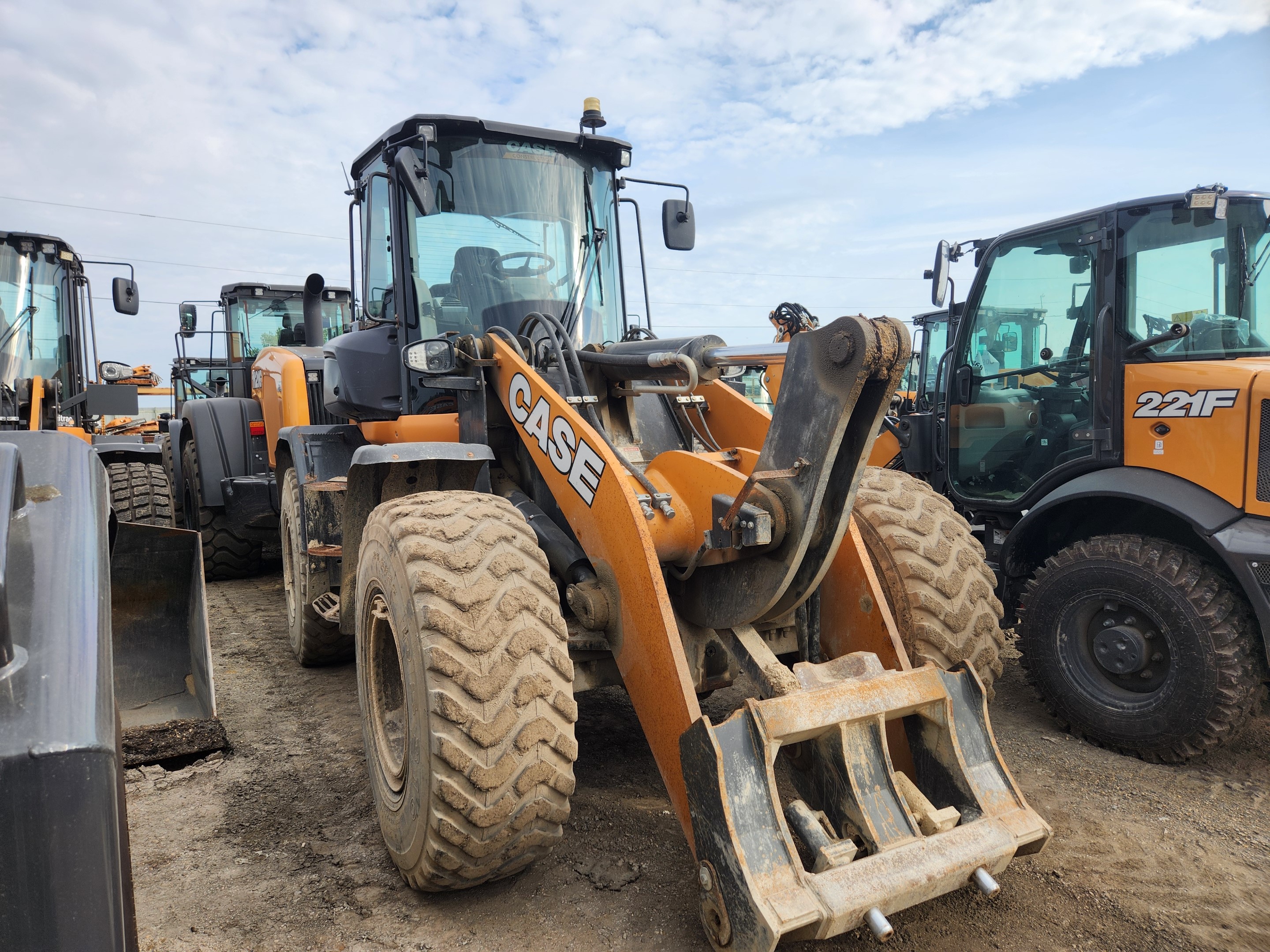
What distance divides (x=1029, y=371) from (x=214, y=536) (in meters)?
6.32

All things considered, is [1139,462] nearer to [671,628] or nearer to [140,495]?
[671,628]

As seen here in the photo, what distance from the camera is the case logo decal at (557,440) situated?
115 inches

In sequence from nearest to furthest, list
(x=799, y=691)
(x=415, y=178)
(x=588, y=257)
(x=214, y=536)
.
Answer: (x=799, y=691) → (x=415, y=178) → (x=588, y=257) → (x=214, y=536)

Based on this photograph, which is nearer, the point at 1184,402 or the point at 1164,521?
the point at 1184,402

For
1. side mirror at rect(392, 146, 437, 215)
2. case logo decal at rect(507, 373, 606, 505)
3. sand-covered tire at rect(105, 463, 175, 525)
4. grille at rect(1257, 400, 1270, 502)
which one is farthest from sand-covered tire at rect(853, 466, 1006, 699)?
sand-covered tire at rect(105, 463, 175, 525)

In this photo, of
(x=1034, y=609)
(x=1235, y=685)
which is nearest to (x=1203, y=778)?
(x=1235, y=685)

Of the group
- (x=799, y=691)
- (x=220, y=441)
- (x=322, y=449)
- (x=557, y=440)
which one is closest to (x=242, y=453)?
(x=220, y=441)

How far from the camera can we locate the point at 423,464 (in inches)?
155

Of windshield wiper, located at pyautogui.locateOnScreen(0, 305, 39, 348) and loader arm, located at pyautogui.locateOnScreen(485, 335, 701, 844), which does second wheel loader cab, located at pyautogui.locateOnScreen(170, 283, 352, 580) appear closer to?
windshield wiper, located at pyautogui.locateOnScreen(0, 305, 39, 348)

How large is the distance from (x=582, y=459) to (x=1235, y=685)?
2.93 metres

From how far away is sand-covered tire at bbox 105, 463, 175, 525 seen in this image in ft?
21.1

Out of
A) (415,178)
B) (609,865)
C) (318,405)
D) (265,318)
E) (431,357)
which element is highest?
(265,318)

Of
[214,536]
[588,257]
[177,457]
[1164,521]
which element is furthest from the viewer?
[177,457]

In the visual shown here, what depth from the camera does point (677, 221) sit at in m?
4.74
